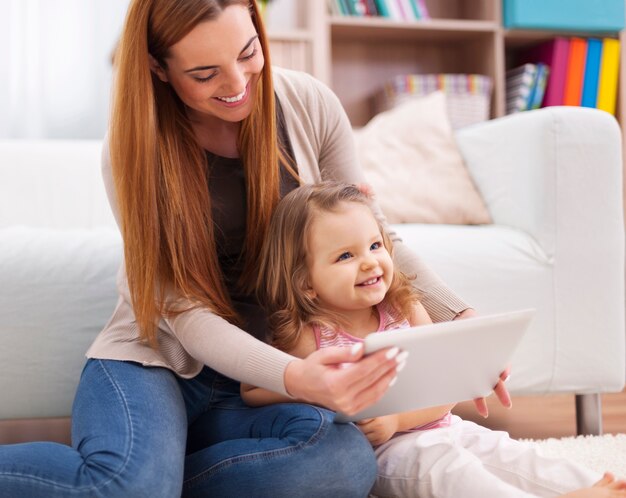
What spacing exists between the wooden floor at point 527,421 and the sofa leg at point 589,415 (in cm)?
3

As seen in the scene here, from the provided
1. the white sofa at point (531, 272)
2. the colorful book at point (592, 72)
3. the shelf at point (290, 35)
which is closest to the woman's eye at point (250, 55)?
the white sofa at point (531, 272)

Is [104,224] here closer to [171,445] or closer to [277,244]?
[277,244]

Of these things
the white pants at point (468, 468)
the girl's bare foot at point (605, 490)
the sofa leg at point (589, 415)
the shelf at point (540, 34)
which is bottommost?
the sofa leg at point (589, 415)

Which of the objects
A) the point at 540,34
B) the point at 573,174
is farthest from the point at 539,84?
the point at 573,174

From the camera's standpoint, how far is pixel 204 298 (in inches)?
40.8

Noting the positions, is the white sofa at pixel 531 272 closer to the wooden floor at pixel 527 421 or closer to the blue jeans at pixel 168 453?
the wooden floor at pixel 527 421

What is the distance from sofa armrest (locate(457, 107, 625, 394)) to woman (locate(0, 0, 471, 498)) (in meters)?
0.43

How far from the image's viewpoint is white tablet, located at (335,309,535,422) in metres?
0.77

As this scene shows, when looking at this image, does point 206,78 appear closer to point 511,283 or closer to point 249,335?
point 249,335

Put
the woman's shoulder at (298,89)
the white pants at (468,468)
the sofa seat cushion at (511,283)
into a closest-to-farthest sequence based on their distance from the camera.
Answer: the white pants at (468,468) → the woman's shoulder at (298,89) → the sofa seat cushion at (511,283)

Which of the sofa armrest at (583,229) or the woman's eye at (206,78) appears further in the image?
the sofa armrest at (583,229)

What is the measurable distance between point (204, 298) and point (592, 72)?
194 cm

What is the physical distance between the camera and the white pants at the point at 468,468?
92 centimetres

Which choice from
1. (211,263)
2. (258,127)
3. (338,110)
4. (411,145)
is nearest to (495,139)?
(411,145)
